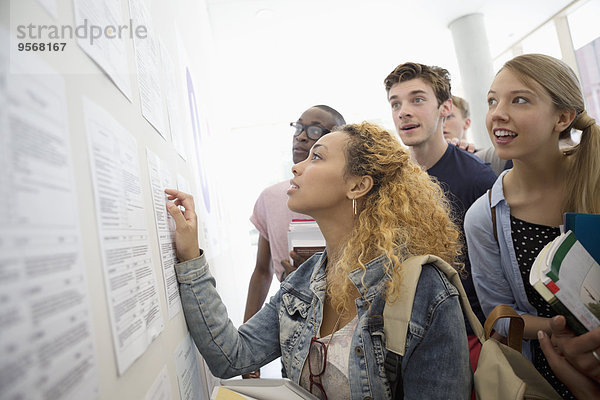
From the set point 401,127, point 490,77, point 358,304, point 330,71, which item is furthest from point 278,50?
point 358,304

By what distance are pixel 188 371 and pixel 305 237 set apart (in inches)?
36.2

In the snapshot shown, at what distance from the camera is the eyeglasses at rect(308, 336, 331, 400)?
1039mm

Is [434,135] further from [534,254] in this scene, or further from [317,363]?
[317,363]

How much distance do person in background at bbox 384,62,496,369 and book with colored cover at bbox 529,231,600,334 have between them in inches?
32.7

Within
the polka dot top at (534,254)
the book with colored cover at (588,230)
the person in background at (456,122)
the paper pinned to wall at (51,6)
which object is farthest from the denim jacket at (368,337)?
the person in background at (456,122)

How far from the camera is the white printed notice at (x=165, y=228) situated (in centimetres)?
81

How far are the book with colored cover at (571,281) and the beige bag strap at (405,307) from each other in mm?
212

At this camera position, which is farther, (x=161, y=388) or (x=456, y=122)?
(x=456, y=122)

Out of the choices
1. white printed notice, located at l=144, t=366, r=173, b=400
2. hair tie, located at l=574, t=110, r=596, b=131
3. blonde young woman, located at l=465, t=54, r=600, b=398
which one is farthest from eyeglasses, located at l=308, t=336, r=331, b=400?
hair tie, located at l=574, t=110, r=596, b=131

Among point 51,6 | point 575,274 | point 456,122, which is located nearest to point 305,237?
point 575,274

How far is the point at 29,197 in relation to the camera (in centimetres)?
36

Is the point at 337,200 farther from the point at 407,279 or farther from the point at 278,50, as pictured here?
the point at 278,50

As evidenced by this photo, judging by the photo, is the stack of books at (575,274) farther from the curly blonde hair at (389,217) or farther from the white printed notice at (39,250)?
the white printed notice at (39,250)

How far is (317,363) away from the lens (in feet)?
3.50
